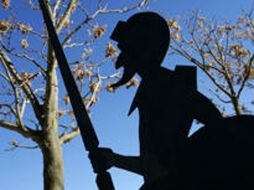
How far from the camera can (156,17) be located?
3361mm

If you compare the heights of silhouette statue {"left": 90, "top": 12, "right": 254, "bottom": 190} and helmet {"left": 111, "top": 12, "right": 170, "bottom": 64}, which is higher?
helmet {"left": 111, "top": 12, "right": 170, "bottom": 64}

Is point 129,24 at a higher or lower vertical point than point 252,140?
higher

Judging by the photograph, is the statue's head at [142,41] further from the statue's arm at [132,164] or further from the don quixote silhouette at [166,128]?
the statue's arm at [132,164]

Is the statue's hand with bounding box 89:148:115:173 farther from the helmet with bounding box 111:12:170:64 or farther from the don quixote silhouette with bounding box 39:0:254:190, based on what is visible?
the helmet with bounding box 111:12:170:64

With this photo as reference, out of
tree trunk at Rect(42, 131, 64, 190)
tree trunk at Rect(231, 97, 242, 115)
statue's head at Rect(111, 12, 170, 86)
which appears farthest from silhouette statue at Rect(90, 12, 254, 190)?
tree trunk at Rect(231, 97, 242, 115)

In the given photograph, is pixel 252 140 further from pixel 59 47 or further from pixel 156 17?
pixel 59 47

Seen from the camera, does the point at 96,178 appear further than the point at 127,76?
No

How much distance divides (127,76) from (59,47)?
0.66 metres

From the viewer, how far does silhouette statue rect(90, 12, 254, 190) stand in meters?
2.67

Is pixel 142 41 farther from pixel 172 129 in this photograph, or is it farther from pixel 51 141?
pixel 51 141

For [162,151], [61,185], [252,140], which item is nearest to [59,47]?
[162,151]

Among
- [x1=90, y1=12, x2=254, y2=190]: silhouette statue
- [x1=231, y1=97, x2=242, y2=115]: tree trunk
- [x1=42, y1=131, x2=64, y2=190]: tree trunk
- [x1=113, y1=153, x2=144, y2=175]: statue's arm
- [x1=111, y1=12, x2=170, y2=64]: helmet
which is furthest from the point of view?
[x1=231, y1=97, x2=242, y2=115]: tree trunk

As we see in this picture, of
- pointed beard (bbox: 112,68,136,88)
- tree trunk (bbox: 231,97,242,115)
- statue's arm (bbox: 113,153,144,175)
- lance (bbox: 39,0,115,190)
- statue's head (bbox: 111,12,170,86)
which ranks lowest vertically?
statue's arm (bbox: 113,153,144,175)

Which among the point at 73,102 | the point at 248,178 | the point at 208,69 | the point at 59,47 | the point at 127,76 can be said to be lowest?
the point at 248,178
